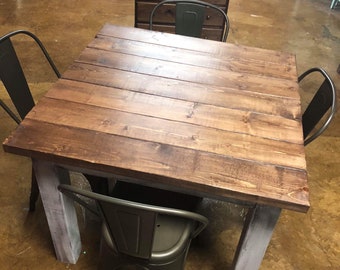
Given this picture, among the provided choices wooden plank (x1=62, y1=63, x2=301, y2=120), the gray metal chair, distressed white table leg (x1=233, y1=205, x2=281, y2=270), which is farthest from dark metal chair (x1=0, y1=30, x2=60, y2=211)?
distressed white table leg (x1=233, y1=205, x2=281, y2=270)

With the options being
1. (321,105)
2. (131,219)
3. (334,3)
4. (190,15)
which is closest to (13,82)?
(131,219)

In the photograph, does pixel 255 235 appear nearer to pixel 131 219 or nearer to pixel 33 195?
pixel 131 219

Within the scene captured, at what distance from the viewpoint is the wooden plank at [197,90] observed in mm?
1339

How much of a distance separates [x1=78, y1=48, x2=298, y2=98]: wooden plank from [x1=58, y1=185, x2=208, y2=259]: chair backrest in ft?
2.11

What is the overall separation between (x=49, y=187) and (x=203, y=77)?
2.47 feet

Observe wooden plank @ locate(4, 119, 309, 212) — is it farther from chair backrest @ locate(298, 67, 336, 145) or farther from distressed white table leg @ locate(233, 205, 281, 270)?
chair backrest @ locate(298, 67, 336, 145)

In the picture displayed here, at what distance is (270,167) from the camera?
1.08 m

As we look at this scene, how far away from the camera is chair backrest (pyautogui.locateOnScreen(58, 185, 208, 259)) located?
35.8 inches

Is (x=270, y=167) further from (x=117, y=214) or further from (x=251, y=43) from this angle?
(x=251, y=43)

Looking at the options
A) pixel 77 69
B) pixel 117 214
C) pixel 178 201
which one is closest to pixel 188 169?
pixel 117 214

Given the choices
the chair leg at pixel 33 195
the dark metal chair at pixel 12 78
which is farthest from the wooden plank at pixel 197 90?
the chair leg at pixel 33 195

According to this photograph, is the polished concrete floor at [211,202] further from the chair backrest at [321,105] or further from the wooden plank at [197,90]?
the wooden plank at [197,90]

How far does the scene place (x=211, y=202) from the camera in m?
1.91

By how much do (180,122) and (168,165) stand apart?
8.7 inches
